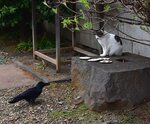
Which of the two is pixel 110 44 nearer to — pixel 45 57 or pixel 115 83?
pixel 115 83

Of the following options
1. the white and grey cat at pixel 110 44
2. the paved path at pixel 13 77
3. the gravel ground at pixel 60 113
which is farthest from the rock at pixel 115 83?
the paved path at pixel 13 77

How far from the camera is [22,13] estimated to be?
7465mm

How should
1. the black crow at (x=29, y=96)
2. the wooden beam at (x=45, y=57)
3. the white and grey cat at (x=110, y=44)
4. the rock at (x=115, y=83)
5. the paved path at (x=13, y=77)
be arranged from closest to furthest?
the rock at (x=115, y=83)
the black crow at (x=29, y=96)
the white and grey cat at (x=110, y=44)
the paved path at (x=13, y=77)
the wooden beam at (x=45, y=57)

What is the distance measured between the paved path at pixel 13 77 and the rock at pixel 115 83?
135 centimetres

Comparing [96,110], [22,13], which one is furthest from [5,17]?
[96,110]

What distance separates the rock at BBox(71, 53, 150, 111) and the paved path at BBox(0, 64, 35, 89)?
1.35 m

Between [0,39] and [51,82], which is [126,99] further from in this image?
[0,39]

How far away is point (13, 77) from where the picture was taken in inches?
234

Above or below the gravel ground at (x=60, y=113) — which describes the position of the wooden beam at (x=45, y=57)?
above

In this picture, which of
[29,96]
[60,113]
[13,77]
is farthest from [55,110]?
[13,77]

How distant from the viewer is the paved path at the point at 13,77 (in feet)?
18.4

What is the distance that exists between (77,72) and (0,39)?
3.84 metres

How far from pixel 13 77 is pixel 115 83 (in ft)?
7.24

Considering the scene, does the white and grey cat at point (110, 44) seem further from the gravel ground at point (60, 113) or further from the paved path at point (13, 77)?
the paved path at point (13, 77)
